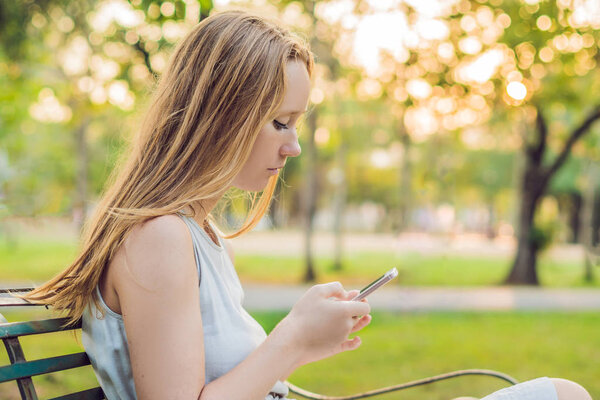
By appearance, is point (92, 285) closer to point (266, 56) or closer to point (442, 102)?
point (266, 56)

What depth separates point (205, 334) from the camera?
1.43 meters

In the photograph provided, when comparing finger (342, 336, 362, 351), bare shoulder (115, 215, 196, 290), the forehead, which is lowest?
finger (342, 336, 362, 351)

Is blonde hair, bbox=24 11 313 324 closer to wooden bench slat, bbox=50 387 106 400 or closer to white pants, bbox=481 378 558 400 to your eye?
wooden bench slat, bbox=50 387 106 400

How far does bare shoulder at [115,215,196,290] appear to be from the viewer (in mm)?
1286

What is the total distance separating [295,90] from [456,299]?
9319mm

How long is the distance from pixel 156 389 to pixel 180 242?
29 centimetres

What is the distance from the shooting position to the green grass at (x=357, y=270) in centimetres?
1285

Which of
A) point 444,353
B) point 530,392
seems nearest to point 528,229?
point 444,353

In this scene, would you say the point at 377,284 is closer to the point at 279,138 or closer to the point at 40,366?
the point at 279,138

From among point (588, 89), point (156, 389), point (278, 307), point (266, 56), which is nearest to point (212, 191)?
point (266, 56)

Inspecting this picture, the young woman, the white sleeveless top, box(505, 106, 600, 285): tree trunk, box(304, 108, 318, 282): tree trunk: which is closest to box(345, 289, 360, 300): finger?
the young woman

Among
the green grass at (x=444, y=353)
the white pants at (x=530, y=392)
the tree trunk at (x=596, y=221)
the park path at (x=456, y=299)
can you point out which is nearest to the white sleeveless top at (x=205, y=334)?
the white pants at (x=530, y=392)

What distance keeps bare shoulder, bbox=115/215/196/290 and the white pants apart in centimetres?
78

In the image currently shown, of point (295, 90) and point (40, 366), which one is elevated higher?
point (295, 90)
